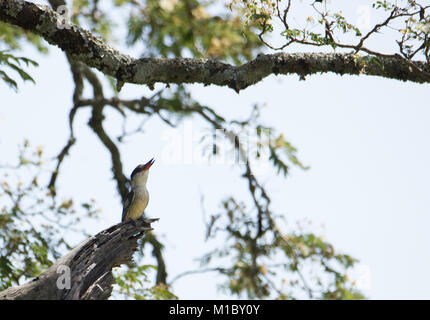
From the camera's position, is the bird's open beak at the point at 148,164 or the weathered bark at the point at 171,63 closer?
the weathered bark at the point at 171,63

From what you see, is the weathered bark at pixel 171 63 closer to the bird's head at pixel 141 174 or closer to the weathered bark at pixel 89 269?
the weathered bark at pixel 89 269

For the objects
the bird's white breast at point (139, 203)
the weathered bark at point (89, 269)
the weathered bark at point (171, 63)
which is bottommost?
the weathered bark at point (89, 269)

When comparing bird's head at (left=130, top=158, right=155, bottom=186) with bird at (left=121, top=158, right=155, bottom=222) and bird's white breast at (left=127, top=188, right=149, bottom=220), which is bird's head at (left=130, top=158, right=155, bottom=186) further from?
bird's white breast at (left=127, top=188, right=149, bottom=220)

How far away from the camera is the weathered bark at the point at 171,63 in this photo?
13.6ft

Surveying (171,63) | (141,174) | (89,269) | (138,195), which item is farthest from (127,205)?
(89,269)

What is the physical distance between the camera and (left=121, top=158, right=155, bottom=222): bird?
541cm

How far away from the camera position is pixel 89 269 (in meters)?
3.47

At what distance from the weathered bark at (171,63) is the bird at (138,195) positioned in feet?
4.63

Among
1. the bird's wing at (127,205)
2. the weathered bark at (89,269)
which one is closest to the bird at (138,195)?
the bird's wing at (127,205)

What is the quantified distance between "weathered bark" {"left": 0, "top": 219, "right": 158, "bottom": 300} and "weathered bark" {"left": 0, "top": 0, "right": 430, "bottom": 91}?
1037 mm

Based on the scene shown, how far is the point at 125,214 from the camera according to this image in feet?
17.7

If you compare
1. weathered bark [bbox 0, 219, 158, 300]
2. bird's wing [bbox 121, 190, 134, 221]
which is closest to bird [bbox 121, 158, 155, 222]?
bird's wing [bbox 121, 190, 134, 221]
